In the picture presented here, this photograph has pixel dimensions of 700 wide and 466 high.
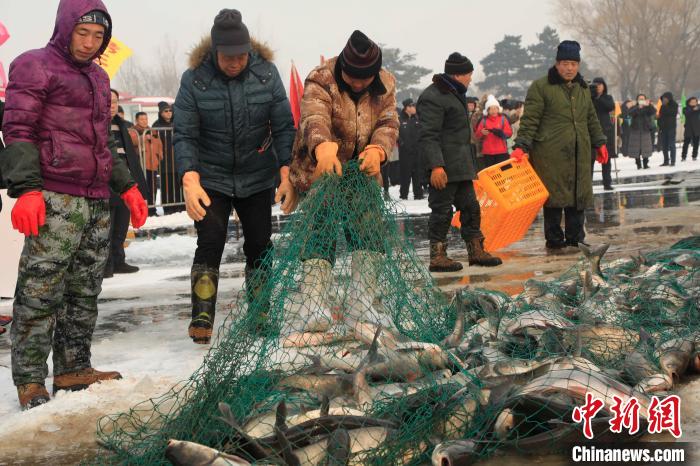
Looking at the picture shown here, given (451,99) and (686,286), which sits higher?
(451,99)

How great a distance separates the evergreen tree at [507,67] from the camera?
105 meters

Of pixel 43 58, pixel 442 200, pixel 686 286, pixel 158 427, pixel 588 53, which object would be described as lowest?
pixel 158 427

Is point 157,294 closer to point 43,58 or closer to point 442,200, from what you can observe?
point 442,200

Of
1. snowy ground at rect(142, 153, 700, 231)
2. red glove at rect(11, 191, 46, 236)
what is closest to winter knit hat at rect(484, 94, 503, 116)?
snowy ground at rect(142, 153, 700, 231)

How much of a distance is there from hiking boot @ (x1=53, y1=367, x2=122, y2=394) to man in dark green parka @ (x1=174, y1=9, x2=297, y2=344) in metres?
0.98

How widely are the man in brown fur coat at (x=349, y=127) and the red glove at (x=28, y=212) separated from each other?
4.62ft

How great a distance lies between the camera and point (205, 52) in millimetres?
6199

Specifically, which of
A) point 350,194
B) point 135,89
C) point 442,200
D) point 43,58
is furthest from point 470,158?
point 135,89

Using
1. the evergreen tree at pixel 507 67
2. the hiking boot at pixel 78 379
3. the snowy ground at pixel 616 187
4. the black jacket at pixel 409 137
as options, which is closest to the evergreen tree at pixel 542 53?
the evergreen tree at pixel 507 67

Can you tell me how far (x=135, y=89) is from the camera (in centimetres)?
12450

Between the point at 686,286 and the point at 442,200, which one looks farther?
the point at 442,200

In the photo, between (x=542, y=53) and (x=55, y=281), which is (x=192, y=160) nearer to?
(x=55, y=281)

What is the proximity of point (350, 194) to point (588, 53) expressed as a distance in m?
93.8

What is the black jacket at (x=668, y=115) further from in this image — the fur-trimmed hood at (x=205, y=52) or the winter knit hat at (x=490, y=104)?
the fur-trimmed hood at (x=205, y=52)
